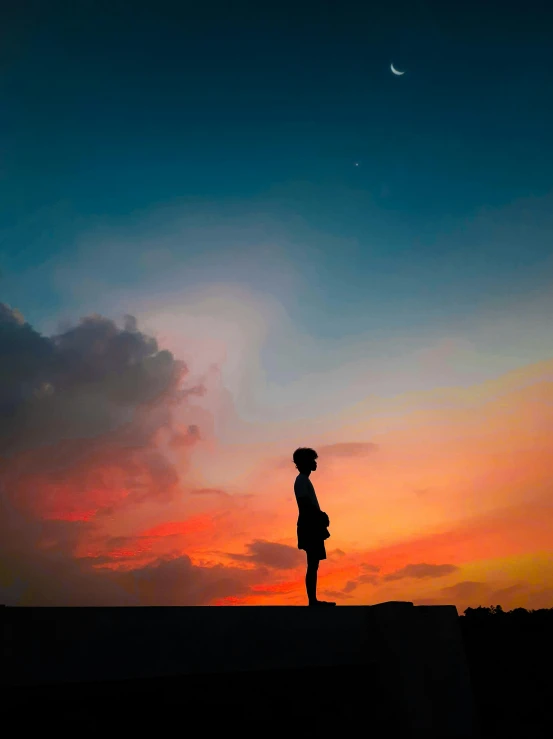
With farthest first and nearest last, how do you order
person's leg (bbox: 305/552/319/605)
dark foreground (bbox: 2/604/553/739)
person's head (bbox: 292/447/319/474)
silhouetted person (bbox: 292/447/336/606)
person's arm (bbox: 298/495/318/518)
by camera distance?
person's head (bbox: 292/447/319/474), person's arm (bbox: 298/495/318/518), silhouetted person (bbox: 292/447/336/606), person's leg (bbox: 305/552/319/605), dark foreground (bbox: 2/604/553/739)

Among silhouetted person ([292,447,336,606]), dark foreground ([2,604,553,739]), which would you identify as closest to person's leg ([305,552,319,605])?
silhouetted person ([292,447,336,606])

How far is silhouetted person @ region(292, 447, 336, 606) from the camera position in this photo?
20.1 feet

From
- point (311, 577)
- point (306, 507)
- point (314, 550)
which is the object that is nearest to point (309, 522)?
point (306, 507)

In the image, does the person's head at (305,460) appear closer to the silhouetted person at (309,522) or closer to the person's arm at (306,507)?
the silhouetted person at (309,522)

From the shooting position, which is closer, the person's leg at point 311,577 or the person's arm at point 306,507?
the person's leg at point 311,577

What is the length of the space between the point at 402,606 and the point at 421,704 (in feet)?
2.86

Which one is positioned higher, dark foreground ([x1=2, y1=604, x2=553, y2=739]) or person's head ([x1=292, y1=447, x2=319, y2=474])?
person's head ([x1=292, y1=447, x2=319, y2=474])

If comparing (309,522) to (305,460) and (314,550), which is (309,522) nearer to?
(314,550)

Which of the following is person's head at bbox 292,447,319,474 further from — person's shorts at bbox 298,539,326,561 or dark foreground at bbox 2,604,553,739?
dark foreground at bbox 2,604,553,739

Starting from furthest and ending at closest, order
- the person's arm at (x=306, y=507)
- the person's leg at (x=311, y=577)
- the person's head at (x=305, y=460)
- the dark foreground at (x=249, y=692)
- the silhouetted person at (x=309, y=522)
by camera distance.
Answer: the person's head at (x=305, y=460)
the person's arm at (x=306, y=507)
the silhouetted person at (x=309, y=522)
the person's leg at (x=311, y=577)
the dark foreground at (x=249, y=692)

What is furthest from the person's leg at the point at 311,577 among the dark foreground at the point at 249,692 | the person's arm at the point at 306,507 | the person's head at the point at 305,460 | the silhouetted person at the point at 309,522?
the person's head at the point at 305,460

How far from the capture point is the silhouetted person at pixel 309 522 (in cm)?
612

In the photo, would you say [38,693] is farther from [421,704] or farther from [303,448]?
[303,448]

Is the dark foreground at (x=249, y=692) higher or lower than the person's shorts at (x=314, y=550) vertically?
lower
